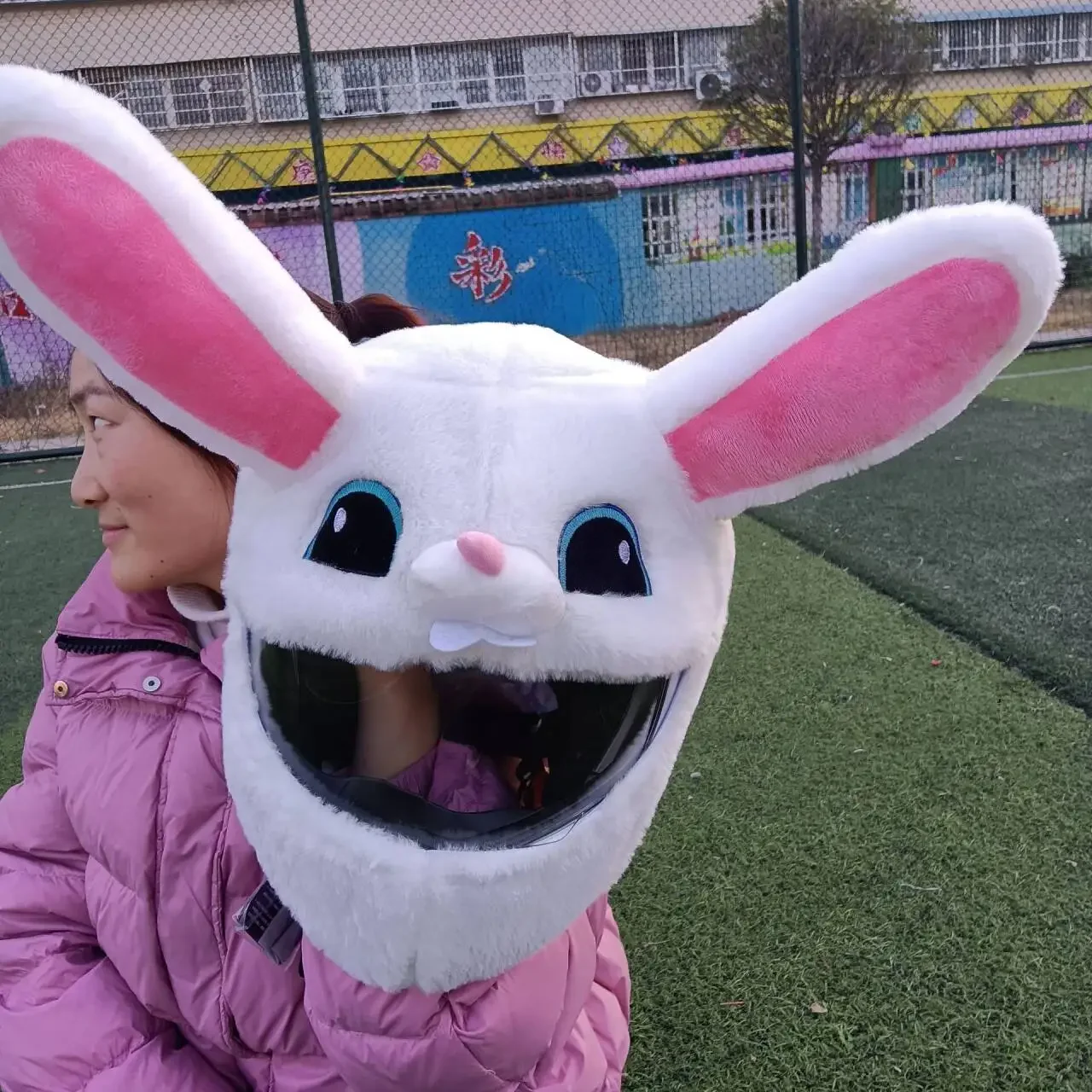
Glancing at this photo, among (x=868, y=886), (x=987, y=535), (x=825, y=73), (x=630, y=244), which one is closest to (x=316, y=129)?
(x=987, y=535)

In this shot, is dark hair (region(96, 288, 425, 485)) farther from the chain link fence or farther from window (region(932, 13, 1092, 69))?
window (region(932, 13, 1092, 69))

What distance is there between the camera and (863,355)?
1.88 feet

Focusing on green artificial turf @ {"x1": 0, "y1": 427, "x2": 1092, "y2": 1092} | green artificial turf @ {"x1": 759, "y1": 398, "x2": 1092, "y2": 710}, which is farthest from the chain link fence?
green artificial turf @ {"x1": 0, "y1": 427, "x2": 1092, "y2": 1092}

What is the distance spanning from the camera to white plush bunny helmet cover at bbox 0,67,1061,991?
546 millimetres

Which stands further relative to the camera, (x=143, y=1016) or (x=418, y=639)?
(x=143, y=1016)

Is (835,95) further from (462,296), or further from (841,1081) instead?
(841,1081)

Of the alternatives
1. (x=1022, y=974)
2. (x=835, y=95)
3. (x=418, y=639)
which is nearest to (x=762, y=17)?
(x=835, y=95)

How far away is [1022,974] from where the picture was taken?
4.53 ft

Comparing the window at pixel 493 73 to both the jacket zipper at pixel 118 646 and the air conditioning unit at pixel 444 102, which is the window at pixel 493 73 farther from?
the jacket zipper at pixel 118 646

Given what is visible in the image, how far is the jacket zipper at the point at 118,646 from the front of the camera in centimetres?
88

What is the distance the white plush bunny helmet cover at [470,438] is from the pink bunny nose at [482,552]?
0.04 feet

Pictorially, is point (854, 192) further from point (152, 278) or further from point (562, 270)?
point (152, 278)

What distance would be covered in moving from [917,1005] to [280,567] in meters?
1.15

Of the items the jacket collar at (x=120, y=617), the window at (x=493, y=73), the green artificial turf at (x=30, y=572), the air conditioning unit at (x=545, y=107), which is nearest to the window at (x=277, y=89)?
the window at (x=493, y=73)
